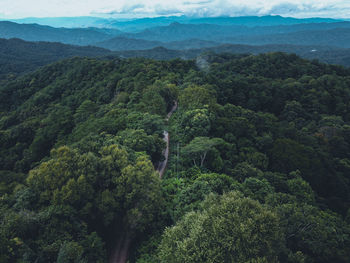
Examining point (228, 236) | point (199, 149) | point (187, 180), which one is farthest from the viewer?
point (199, 149)

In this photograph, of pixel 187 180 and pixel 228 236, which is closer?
pixel 228 236

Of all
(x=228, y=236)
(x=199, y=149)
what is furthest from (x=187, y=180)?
(x=228, y=236)

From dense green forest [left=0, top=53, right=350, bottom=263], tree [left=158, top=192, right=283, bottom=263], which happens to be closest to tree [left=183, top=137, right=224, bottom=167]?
dense green forest [left=0, top=53, right=350, bottom=263]

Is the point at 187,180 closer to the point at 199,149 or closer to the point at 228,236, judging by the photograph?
the point at 199,149

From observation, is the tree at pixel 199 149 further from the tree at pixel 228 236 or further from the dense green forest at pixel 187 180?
the tree at pixel 228 236

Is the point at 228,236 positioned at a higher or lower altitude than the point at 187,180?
higher

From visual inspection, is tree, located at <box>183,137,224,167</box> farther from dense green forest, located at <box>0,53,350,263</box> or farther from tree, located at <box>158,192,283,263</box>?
tree, located at <box>158,192,283,263</box>

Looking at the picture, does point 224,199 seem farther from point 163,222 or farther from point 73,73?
point 73,73

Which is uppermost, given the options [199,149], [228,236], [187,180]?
[228,236]

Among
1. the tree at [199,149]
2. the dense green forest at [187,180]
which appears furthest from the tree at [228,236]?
the tree at [199,149]

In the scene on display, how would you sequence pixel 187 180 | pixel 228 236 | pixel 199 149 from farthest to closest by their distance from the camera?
pixel 199 149
pixel 187 180
pixel 228 236
